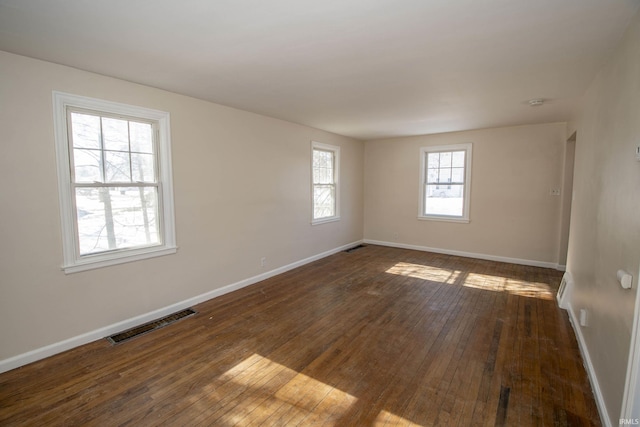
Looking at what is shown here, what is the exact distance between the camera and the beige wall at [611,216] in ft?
5.58

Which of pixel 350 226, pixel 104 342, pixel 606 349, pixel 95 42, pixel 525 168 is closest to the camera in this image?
pixel 606 349

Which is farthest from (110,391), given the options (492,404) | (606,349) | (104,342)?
(606,349)

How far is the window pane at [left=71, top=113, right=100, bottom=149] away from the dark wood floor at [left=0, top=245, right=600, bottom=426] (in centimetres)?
190

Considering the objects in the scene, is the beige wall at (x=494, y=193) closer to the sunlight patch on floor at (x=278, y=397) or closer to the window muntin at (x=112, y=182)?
the sunlight patch on floor at (x=278, y=397)

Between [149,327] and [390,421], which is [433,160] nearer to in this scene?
[390,421]

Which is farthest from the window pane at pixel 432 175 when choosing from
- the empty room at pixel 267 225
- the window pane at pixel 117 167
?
the window pane at pixel 117 167

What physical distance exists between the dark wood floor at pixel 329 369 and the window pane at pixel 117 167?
1.61 meters

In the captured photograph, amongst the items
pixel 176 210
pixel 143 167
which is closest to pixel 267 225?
pixel 176 210

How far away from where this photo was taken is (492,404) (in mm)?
2049

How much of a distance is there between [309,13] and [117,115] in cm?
230

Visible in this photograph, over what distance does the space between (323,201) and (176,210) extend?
3119mm

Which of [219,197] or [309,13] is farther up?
[309,13]

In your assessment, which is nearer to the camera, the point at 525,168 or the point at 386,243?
the point at 525,168

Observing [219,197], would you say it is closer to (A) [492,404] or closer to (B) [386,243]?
(A) [492,404]
